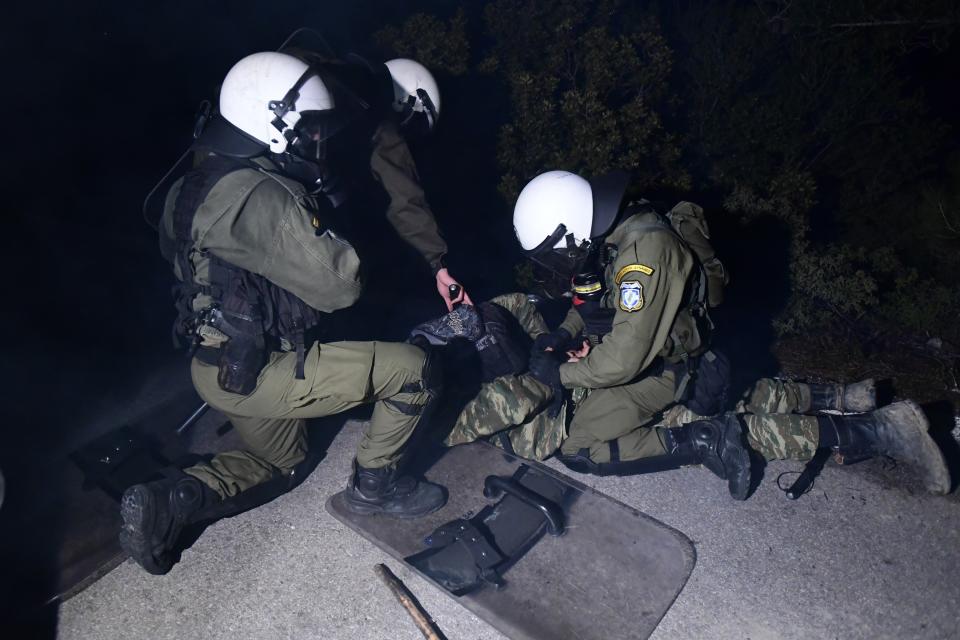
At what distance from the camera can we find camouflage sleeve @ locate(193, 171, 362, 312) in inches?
101

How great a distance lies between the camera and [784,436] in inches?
132

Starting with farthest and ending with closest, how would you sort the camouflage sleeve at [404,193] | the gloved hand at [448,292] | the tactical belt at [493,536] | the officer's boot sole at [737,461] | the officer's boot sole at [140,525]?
the camouflage sleeve at [404,193], the gloved hand at [448,292], the officer's boot sole at [737,461], the tactical belt at [493,536], the officer's boot sole at [140,525]

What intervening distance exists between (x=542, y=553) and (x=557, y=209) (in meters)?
1.75

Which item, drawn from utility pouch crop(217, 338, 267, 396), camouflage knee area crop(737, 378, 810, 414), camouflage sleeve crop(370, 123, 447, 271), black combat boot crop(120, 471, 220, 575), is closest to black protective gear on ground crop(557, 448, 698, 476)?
camouflage knee area crop(737, 378, 810, 414)

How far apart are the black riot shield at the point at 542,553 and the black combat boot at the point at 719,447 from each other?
43cm

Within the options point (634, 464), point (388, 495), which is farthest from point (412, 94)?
point (634, 464)

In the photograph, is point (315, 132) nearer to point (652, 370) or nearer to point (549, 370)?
point (549, 370)

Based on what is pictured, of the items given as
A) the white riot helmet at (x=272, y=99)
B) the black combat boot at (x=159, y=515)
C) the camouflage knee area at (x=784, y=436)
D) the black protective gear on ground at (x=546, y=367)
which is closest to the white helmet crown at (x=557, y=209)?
the black protective gear on ground at (x=546, y=367)

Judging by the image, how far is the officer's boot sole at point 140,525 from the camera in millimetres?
2828

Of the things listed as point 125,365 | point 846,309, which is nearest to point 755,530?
point 846,309

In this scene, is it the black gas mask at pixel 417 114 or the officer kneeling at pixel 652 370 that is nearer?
the officer kneeling at pixel 652 370

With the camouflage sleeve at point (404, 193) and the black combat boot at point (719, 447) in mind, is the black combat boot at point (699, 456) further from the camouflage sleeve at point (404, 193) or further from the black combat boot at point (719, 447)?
the camouflage sleeve at point (404, 193)

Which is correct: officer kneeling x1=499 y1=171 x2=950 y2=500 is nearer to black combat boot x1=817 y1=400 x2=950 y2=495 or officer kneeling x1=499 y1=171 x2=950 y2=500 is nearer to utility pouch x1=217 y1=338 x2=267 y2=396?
black combat boot x1=817 y1=400 x2=950 y2=495

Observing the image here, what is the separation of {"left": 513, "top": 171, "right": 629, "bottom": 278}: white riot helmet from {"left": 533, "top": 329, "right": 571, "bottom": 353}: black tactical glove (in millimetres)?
605
